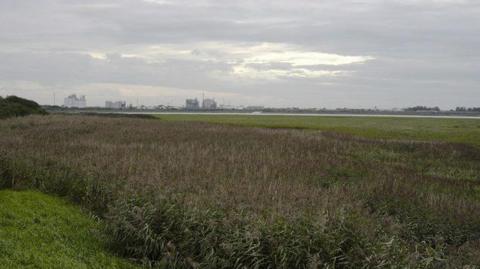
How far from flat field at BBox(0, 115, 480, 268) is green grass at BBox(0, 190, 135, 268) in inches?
21.4

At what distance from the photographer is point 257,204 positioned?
11047 millimetres

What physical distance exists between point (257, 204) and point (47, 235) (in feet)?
15.2

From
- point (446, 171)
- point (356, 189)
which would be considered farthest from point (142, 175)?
point (446, 171)

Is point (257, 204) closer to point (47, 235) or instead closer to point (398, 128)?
point (47, 235)

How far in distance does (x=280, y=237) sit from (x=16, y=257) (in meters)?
4.76

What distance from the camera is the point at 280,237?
356 inches

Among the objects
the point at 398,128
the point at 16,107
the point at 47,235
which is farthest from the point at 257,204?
the point at 398,128

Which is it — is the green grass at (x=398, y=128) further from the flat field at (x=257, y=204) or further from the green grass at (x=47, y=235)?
the green grass at (x=47, y=235)

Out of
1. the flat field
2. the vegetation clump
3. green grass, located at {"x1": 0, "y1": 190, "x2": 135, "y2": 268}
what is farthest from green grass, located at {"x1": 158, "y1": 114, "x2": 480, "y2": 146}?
green grass, located at {"x1": 0, "y1": 190, "x2": 135, "y2": 268}

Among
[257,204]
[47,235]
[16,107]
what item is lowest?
[47,235]

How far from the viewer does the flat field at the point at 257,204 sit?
29.5 ft

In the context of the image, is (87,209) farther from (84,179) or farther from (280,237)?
(280,237)

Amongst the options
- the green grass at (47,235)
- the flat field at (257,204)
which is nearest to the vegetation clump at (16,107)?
the flat field at (257,204)

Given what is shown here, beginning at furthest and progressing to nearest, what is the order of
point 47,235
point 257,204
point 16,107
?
point 16,107, point 257,204, point 47,235
